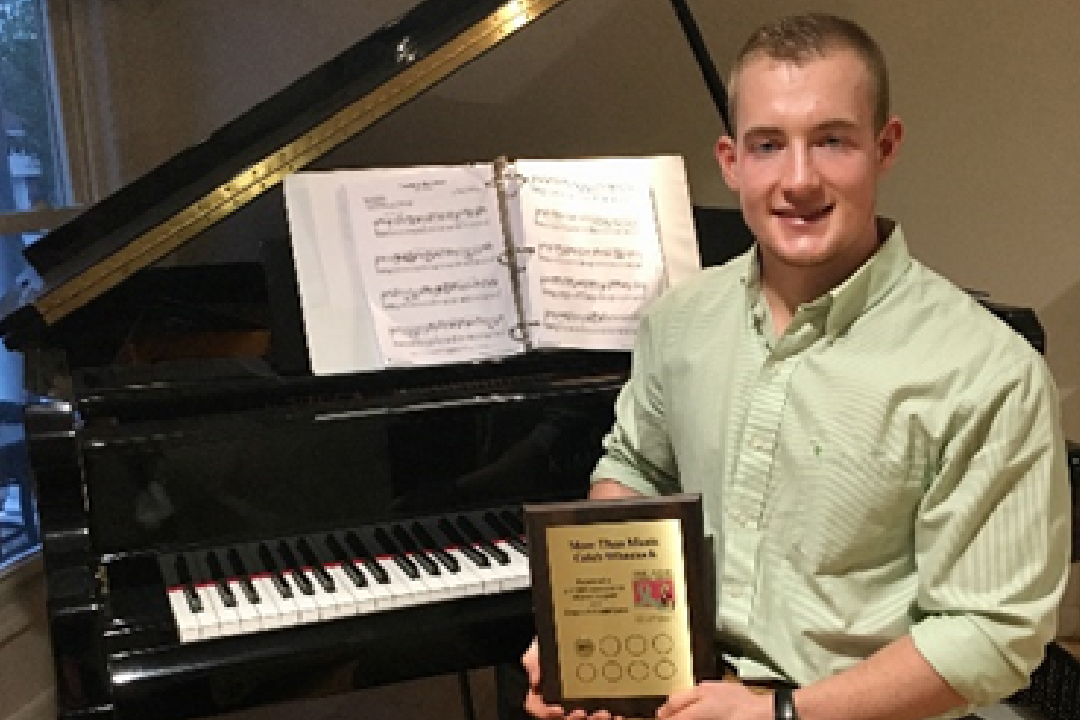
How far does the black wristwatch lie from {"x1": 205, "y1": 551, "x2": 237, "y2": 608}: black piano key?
721 mm

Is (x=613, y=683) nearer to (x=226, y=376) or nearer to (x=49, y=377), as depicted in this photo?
(x=226, y=376)

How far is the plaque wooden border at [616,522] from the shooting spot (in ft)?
4.44

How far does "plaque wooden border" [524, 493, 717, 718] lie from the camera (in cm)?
135

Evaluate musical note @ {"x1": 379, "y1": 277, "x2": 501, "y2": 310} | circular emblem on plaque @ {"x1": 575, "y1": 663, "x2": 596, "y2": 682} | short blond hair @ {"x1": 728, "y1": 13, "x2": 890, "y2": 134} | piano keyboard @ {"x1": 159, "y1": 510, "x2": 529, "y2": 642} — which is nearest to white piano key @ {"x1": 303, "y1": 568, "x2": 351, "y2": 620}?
piano keyboard @ {"x1": 159, "y1": 510, "x2": 529, "y2": 642}

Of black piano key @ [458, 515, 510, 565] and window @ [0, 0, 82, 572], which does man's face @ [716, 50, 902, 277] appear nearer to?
black piano key @ [458, 515, 510, 565]

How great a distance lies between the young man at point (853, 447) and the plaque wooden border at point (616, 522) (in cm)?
4

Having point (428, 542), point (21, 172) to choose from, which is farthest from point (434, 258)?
point (21, 172)

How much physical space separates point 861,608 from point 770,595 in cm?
11

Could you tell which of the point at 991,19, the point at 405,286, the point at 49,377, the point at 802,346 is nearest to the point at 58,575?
the point at 49,377

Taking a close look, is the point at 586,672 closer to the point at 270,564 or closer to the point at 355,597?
the point at 355,597

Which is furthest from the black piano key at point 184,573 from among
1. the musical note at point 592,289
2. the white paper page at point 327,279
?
the musical note at point 592,289

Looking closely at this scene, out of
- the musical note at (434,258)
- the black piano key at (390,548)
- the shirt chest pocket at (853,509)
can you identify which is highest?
the musical note at (434,258)

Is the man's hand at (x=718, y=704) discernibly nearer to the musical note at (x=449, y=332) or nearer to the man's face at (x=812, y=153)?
the man's face at (x=812, y=153)

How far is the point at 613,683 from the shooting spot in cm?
140
